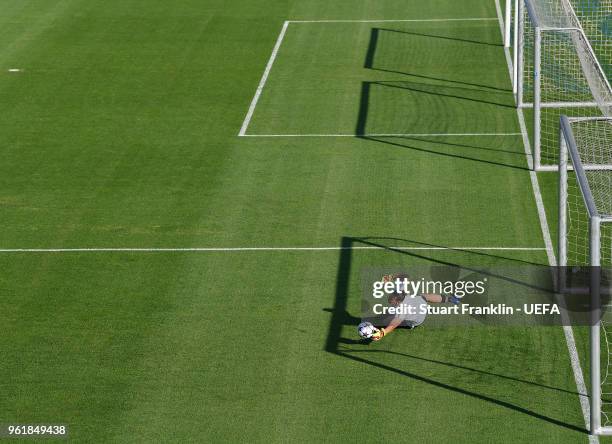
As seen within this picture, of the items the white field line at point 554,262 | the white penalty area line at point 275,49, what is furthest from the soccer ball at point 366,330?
the white penalty area line at point 275,49

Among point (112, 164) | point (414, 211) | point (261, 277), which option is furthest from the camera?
point (112, 164)

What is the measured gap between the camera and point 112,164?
24.5 m

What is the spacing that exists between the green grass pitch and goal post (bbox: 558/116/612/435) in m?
0.48

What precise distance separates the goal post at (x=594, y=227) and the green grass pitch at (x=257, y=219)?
0.48 meters

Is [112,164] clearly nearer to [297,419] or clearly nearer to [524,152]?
[524,152]

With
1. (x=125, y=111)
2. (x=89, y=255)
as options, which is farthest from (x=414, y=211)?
(x=125, y=111)

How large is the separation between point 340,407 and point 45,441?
3705 mm

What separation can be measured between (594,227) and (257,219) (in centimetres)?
871

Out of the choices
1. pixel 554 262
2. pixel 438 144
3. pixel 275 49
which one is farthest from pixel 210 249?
pixel 275 49

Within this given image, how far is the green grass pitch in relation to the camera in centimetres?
1534

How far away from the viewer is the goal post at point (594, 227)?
46.3ft

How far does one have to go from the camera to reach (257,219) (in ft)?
70.6

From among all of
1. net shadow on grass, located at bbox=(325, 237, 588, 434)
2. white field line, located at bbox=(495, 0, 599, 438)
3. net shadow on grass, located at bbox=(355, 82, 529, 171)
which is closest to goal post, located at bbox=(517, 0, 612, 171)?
white field line, located at bbox=(495, 0, 599, 438)

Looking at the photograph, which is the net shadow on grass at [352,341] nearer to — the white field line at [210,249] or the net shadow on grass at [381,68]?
the white field line at [210,249]
